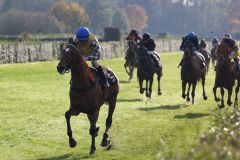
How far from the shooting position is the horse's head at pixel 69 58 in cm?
987

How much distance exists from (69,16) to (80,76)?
260ft

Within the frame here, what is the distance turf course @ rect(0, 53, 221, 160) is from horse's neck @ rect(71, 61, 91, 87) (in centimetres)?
143

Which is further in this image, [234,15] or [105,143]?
[234,15]

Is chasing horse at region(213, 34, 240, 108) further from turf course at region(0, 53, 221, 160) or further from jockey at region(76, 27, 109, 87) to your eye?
jockey at region(76, 27, 109, 87)

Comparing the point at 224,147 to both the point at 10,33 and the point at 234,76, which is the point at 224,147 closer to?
the point at 234,76

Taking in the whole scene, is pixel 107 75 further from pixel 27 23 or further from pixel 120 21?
pixel 120 21

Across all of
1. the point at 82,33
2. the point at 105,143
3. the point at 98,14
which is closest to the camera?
the point at 82,33

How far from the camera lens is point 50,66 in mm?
37906

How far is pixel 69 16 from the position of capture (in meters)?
88.6

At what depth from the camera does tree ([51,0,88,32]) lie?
87.9 metres

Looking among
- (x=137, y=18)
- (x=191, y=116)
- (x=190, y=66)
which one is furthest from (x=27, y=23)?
(x=191, y=116)

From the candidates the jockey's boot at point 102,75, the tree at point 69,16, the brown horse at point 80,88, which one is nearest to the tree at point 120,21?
the tree at point 69,16

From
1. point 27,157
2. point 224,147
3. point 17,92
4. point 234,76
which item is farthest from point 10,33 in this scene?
point 224,147

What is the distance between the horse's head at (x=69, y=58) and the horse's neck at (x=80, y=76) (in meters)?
0.14
